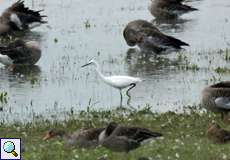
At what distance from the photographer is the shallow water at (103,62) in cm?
1795

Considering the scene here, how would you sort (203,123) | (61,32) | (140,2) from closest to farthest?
1. (203,123)
2. (61,32)
3. (140,2)

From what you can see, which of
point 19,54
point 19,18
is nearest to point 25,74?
point 19,54

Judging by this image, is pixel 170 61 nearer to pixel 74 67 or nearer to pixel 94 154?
pixel 74 67

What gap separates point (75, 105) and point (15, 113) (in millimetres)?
1379

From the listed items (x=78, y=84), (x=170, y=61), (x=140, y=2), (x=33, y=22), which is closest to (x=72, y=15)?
(x=33, y=22)

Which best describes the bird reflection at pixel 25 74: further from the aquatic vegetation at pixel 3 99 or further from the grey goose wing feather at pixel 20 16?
the grey goose wing feather at pixel 20 16

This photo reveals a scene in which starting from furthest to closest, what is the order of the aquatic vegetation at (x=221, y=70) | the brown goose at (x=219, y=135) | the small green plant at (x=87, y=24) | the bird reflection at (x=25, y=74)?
the small green plant at (x=87, y=24) < the aquatic vegetation at (x=221, y=70) < the bird reflection at (x=25, y=74) < the brown goose at (x=219, y=135)

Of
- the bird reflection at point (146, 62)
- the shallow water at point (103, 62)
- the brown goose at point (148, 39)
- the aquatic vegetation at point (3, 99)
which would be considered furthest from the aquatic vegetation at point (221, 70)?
the aquatic vegetation at point (3, 99)

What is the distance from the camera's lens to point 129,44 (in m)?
24.6

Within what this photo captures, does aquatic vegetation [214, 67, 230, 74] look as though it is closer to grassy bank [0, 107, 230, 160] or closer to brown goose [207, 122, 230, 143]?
grassy bank [0, 107, 230, 160]

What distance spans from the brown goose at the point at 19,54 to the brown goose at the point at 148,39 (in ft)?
10.9

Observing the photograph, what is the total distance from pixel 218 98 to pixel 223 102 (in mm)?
133

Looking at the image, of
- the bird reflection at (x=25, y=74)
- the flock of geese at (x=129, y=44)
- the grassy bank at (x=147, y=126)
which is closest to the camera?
the grassy bank at (x=147, y=126)

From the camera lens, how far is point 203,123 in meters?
15.4
